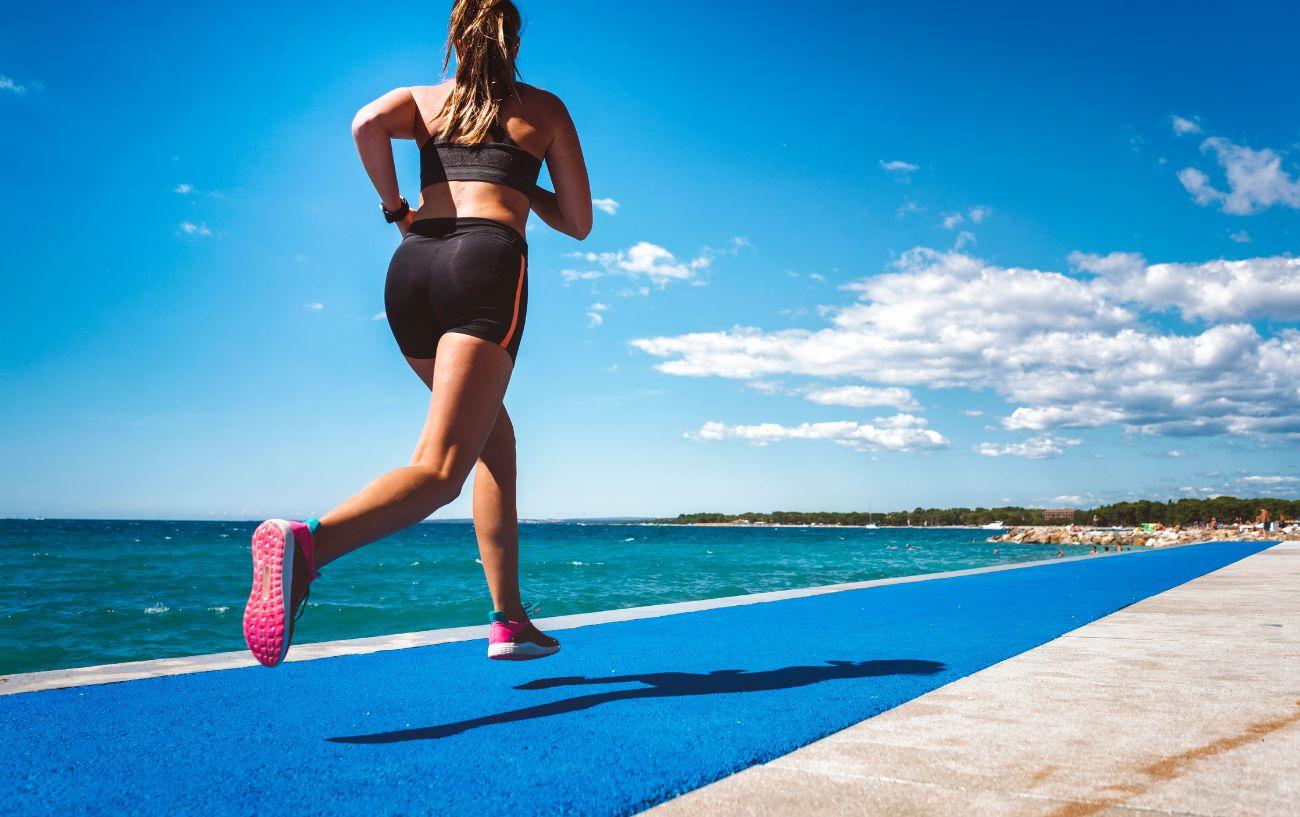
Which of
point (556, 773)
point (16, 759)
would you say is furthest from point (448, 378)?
point (16, 759)

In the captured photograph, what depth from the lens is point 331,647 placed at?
141 inches

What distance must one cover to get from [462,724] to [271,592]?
690mm

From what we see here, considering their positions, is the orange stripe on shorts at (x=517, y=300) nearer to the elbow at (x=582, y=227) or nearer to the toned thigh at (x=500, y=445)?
the elbow at (x=582, y=227)

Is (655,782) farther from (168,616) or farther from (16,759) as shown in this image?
(168,616)

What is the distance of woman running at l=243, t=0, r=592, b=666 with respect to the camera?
6.11 feet

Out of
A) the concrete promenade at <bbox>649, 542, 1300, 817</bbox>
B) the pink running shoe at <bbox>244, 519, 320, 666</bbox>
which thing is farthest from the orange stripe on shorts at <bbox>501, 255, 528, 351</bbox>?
the concrete promenade at <bbox>649, 542, 1300, 817</bbox>

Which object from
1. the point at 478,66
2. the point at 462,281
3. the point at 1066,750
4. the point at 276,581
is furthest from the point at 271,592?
the point at 1066,750

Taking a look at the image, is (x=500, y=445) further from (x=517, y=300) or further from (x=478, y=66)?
(x=478, y=66)

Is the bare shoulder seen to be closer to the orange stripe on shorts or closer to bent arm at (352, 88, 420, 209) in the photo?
bent arm at (352, 88, 420, 209)

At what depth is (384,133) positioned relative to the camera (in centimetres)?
241

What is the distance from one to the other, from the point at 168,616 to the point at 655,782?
603 inches

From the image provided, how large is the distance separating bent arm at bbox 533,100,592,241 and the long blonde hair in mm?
203

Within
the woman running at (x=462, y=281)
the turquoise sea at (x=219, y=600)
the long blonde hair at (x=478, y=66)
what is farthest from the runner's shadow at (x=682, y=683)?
the turquoise sea at (x=219, y=600)

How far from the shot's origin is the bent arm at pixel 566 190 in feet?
8.44
